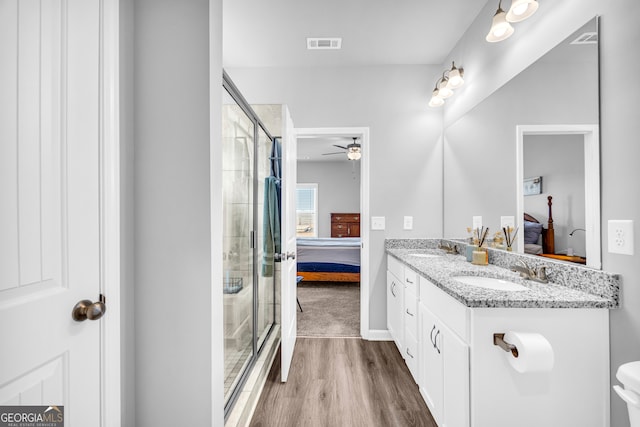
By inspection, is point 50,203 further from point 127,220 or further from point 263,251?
point 263,251

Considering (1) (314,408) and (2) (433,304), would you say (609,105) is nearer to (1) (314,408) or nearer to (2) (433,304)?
(2) (433,304)

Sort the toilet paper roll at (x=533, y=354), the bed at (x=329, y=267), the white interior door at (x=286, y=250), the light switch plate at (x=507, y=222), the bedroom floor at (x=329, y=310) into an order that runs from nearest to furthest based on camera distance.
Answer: the toilet paper roll at (x=533, y=354) < the light switch plate at (x=507, y=222) < the white interior door at (x=286, y=250) < the bedroom floor at (x=329, y=310) < the bed at (x=329, y=267)

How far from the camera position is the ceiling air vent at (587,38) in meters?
1.20

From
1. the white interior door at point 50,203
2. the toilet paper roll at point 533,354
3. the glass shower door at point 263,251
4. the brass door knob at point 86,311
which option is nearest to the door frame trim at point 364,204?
the glass shower door at point 263,251

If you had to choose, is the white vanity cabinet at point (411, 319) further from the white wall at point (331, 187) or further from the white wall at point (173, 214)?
the white wall at point (331, 187)

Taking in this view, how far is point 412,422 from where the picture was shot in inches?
64.0

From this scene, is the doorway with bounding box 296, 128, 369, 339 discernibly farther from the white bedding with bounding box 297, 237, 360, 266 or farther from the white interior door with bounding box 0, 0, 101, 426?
the white interior door with bounding box 0, 0, 101, 426

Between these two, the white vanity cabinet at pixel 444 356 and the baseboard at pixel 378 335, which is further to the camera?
the baseboard at pixel 378 335

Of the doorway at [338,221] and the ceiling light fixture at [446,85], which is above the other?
the ceiling light fixture at [446,85]

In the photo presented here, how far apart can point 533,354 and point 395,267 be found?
1.46 metres

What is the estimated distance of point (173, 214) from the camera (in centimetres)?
108

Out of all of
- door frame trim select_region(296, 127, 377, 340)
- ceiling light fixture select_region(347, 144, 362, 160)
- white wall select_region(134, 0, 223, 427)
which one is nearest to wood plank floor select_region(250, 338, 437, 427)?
door frame trim select_region(296, 127, 377, 340)

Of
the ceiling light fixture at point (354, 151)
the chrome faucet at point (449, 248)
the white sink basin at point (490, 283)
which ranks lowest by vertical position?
the white sink basin at point (490, 283)

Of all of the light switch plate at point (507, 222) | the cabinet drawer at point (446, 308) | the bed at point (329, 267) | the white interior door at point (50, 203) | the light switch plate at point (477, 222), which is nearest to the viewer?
the white interior door at point (50, 203)
